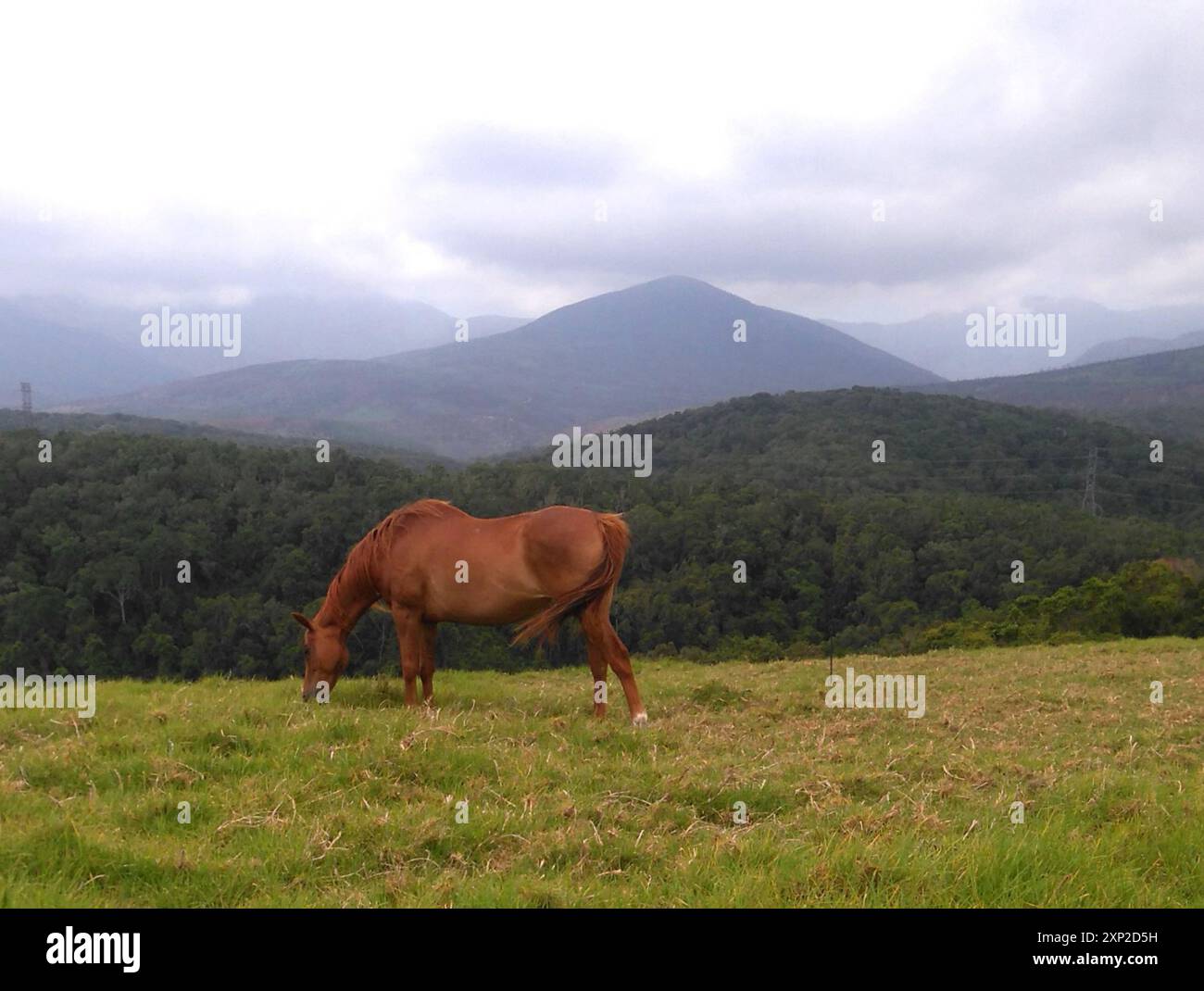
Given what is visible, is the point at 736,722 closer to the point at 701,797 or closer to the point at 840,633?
the point at 701,797

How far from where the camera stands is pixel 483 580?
8.50 meters

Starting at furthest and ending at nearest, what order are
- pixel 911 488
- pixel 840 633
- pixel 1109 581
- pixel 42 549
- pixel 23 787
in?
pixel 911 488, pixel 42 549, pixel 840 633, pixel 1109 581, pixel 23 787

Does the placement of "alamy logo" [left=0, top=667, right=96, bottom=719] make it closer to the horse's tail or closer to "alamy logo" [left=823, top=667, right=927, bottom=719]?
the horse's tail

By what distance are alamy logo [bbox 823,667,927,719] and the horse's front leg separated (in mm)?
4556

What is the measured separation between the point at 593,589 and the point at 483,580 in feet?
3.74

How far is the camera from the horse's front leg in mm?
8427

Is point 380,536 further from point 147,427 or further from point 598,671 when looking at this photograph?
point 147,427

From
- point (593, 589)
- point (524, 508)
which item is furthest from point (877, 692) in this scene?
point (524, 508)

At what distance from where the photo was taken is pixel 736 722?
27.7ft

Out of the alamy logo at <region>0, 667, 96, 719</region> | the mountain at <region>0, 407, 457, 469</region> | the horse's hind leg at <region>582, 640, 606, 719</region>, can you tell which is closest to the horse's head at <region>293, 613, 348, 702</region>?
the alamy logo at <region>0, 667, 96, 719</region>

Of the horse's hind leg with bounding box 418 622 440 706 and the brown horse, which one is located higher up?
the brown horse
